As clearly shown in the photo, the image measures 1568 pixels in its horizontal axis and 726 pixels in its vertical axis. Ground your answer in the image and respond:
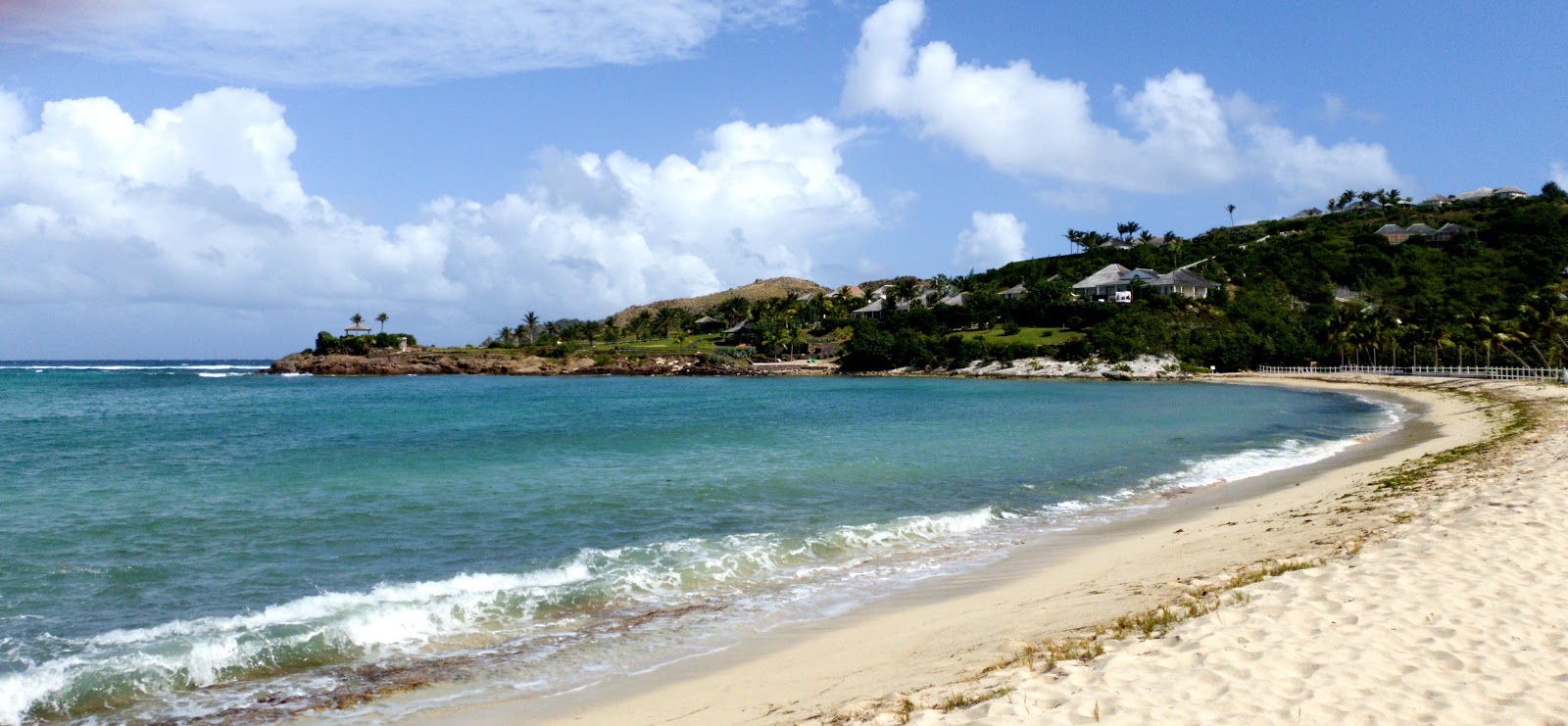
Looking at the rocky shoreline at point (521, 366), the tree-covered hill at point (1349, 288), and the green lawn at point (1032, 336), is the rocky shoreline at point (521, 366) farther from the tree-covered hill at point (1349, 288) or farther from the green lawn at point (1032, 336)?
the tree-covered hill at point (1349, 288)

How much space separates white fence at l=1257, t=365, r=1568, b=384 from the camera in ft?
166

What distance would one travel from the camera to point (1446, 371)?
62469mm

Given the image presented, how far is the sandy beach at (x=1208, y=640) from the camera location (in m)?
5.57

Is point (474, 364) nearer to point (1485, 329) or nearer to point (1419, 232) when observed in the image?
point (1485, 329)

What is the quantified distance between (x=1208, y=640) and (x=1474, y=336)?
220 ft

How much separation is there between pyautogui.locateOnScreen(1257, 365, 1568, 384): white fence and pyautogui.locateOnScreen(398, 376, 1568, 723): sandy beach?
154 ft

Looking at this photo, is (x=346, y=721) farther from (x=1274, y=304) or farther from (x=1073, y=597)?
(x=1274, y=304)

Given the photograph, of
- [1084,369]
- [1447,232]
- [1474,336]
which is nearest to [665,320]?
[1084,369]

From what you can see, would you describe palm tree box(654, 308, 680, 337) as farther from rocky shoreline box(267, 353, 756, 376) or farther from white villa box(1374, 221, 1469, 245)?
white villa box(1374, 221, 1469, 245)

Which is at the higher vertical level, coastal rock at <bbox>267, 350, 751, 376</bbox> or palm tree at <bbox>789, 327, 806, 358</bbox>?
palm tree at <bbox>789, 327, 806, 358</bbox>

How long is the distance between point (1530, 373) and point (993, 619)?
63024mm

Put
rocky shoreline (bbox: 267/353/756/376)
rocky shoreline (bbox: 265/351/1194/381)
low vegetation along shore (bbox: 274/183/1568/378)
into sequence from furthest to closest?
rocky shoreline (bbox: 267/353/756/376), rocky shoreline (bbox: 265/351/1194/381), low vegetation along shore (bbox: 274/183/1568/378)

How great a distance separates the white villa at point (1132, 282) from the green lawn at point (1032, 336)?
28.3ft

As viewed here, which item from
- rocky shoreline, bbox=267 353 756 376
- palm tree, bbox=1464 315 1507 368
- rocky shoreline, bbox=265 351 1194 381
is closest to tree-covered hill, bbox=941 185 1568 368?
palm tree, bbox=1464 315 1507 368
